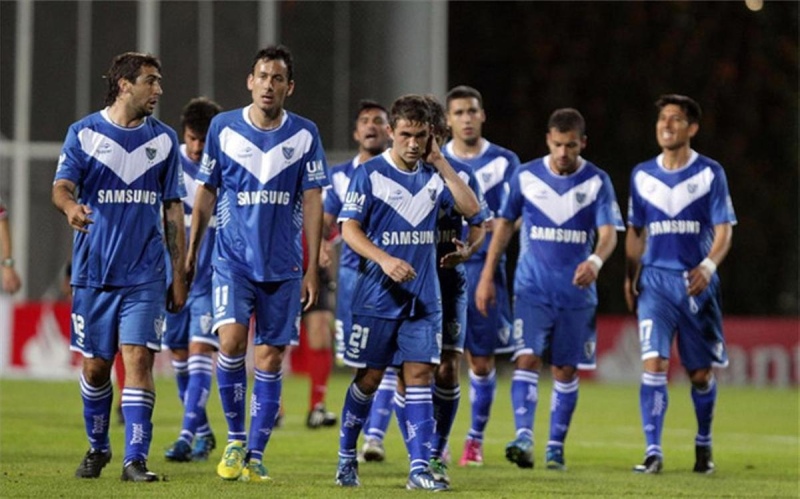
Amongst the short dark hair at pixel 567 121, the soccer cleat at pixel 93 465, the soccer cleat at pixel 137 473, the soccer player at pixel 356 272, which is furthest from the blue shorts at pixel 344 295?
the soccer cleat at pixel 137 473

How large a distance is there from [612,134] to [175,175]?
20056mm

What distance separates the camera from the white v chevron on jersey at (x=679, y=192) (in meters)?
11.0

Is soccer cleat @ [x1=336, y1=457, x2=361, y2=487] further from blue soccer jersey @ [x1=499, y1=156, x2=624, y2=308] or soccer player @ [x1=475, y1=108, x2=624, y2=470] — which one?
blue soccer jersey @ [x1=499, y1=156, x2=624, y2=308]

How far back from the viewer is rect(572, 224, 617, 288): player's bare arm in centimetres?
1062

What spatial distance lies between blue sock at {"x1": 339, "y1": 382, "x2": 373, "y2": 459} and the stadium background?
14.4m

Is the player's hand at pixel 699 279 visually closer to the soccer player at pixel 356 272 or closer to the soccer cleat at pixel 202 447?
the soccer player at pixel 356 272

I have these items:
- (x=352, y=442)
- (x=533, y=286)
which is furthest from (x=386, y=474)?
(x=533, y=286)

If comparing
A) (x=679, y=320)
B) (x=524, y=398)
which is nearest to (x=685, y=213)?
(x=679, y=320)

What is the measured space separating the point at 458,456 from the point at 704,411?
1663 mm

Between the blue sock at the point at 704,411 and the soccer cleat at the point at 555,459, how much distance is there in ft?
2.85

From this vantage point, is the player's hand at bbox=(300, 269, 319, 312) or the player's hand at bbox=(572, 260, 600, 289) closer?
the player's hand at bbox=(300, 269, 319, 312)

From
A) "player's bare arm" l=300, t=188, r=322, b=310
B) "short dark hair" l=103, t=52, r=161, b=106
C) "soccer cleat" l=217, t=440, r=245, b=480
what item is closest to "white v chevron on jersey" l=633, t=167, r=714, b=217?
"player's bare arm" l=300, t=188, r=322, b=310

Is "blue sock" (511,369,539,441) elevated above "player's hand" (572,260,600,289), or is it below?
below

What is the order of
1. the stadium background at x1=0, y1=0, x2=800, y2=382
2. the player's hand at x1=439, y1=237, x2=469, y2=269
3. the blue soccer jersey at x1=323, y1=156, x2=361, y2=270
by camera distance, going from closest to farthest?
the player's hand at x1=439, y1=237, x2=469, y2=269 < the blue soccer jersey at x1=323, y1=156, x2=361, y2=270 < the stadium background at x1=0, y1=0, x2=800, y2=382
